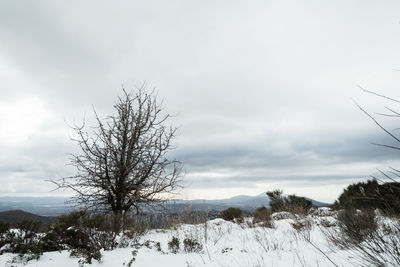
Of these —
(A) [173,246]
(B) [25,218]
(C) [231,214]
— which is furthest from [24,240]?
(C) [231,214]

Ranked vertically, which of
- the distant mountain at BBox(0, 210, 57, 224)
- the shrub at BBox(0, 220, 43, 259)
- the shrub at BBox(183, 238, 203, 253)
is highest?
the distant mountain at BBox(0, 210, 57, 224)


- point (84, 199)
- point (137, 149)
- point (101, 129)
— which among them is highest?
point (101, 129)

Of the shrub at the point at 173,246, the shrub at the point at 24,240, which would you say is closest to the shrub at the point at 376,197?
the shrub at the point at 173,246

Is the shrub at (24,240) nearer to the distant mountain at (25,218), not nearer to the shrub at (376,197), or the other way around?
the distant mountain at (25,218)

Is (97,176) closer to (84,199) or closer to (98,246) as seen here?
(84,199)

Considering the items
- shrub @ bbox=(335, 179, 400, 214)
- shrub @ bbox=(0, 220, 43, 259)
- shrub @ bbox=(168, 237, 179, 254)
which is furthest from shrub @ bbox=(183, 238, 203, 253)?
shrub @ bbox=(335, 179, 400, 214)

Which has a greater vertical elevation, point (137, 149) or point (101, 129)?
point (101, 129)

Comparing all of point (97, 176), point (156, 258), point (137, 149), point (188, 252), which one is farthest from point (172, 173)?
point (156, 258)

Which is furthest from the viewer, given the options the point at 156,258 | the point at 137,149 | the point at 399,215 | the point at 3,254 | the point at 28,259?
the point at 137,149

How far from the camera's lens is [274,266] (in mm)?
4113

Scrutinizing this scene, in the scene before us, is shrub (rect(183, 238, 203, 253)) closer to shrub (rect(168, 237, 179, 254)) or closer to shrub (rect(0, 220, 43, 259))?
shrub (rect(168, 237, 179, 254))

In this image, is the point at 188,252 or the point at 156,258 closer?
the point at 156,258

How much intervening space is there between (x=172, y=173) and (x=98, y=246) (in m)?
4.37

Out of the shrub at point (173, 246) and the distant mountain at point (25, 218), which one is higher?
the distant mountain at point (25, 218)
